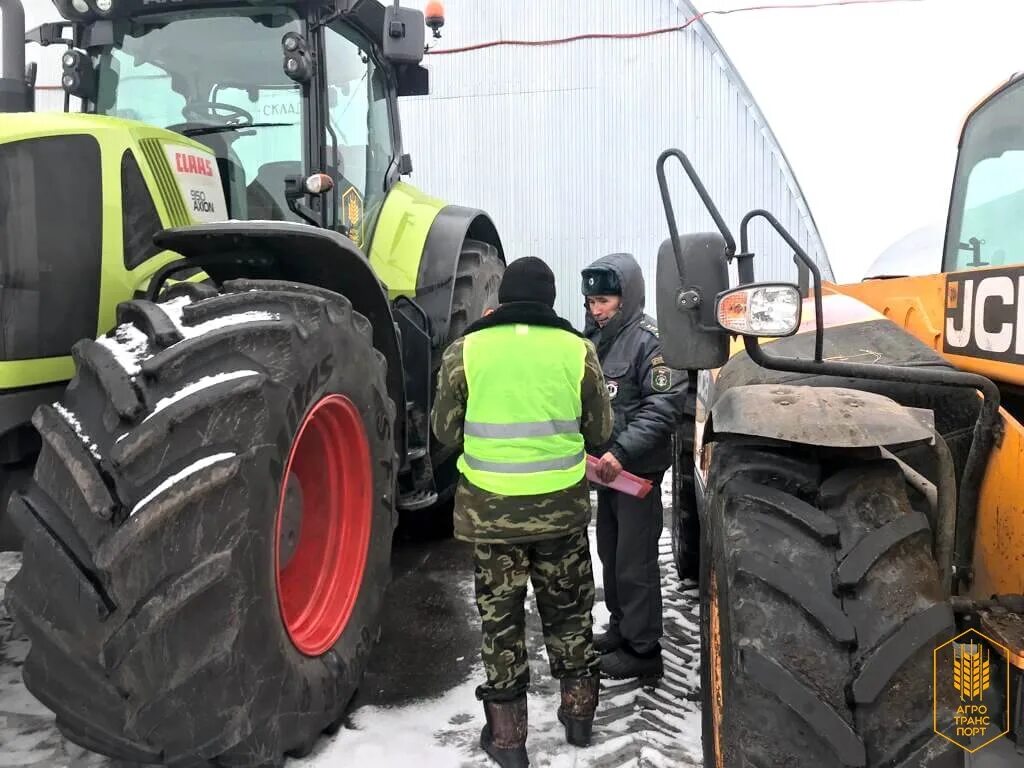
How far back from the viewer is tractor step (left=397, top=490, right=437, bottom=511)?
3646 millimetres

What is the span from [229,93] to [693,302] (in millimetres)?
2283

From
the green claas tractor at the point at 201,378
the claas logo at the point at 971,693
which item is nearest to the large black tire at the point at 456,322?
the green claas tractor at the point at 201,378

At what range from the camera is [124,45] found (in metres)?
3.35

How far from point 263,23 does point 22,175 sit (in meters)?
1.35

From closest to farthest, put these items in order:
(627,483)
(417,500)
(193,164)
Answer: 1. (193,164)
2. (627,483)
3. (417,500)

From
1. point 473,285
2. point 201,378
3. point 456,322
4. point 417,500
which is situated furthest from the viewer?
point 473,285

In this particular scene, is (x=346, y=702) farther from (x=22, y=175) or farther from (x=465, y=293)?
(x=465, y=293)

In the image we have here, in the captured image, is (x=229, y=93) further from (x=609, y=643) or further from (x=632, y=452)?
(x=609, y=643)

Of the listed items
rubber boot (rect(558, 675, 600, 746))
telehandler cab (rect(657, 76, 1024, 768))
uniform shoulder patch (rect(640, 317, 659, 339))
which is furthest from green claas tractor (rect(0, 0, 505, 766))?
telehandler cab (rect(657, 76, 1024, 768))

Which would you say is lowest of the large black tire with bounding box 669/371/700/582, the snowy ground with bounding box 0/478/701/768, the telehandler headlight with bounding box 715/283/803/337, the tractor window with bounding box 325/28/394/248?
the snowy ground with bounding box 0/478/701/768

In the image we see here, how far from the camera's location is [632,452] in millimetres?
3100

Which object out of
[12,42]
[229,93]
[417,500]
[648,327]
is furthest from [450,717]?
[12,42]

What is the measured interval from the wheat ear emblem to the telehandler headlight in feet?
2.27

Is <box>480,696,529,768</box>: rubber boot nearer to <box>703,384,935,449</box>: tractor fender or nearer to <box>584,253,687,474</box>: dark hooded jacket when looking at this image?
<box>584,253,687,474</box>: dark hooded jacket
